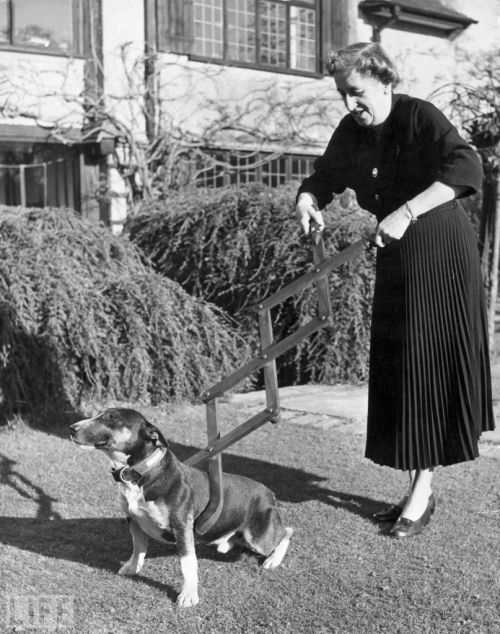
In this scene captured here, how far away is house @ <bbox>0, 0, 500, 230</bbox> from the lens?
12.2m

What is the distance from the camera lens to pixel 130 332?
22.5 ft

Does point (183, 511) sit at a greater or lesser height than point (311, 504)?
greater

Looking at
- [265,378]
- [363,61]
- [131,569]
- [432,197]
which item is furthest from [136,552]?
[363,61]

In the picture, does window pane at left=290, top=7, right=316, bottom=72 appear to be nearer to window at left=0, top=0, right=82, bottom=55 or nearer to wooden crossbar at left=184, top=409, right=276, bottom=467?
window at left=0, top=0, right=82, bottom=55

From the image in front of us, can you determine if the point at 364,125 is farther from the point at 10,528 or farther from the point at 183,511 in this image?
the point at 10,528

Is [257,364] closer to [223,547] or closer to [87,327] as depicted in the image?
[223,547]

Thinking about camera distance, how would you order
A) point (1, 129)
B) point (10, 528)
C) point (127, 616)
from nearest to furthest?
point (127, 616)
point (10, 528)
point (1, 129)

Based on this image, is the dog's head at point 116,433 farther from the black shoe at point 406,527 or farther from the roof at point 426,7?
the roof at point 426,7

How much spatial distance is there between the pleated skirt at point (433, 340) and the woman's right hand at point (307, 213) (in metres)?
0.34

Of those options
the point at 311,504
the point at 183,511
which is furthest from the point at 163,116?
the point at 183,511

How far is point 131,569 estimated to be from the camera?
388 centimetres

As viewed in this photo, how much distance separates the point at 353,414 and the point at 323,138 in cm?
880

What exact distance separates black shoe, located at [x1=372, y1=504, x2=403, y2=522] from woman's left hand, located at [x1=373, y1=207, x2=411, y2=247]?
1527 millimetres

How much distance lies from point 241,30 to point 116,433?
11.6m
